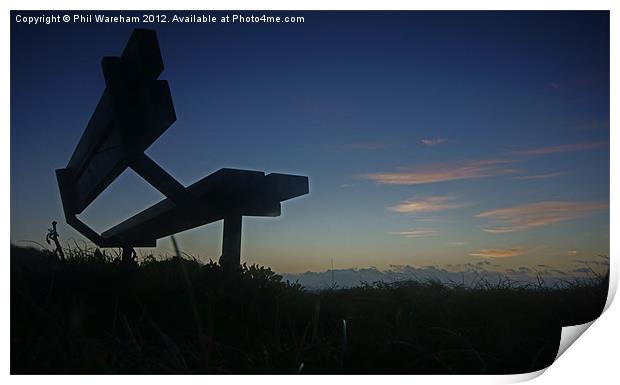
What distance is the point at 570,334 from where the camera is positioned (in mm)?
2725

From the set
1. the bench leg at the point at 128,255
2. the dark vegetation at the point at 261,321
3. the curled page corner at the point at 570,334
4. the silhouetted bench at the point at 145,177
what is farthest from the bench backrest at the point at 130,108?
the curled page corner at the point at 570,334

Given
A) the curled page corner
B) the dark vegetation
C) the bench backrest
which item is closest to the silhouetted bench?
the bench backrest

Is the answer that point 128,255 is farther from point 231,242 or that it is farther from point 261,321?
point 261,321

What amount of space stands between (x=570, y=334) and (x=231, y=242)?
1.43 m

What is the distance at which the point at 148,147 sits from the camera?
9.03 feet

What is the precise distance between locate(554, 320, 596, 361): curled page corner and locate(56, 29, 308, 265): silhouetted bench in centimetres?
117

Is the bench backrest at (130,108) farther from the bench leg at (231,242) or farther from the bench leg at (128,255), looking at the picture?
the bench leg at (231,242)

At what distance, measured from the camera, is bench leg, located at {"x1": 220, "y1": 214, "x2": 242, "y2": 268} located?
2.91 metres

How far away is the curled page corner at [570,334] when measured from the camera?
268cm

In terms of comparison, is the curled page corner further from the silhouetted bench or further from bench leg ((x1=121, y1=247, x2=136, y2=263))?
bench leg ((x1=121, y1=247, x2=136, y2=263))

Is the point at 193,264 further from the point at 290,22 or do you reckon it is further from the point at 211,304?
the point at 290,22

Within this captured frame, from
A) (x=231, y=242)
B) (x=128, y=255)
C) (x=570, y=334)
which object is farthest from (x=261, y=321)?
(x=570, y=334)

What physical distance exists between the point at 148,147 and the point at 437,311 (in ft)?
4.35
